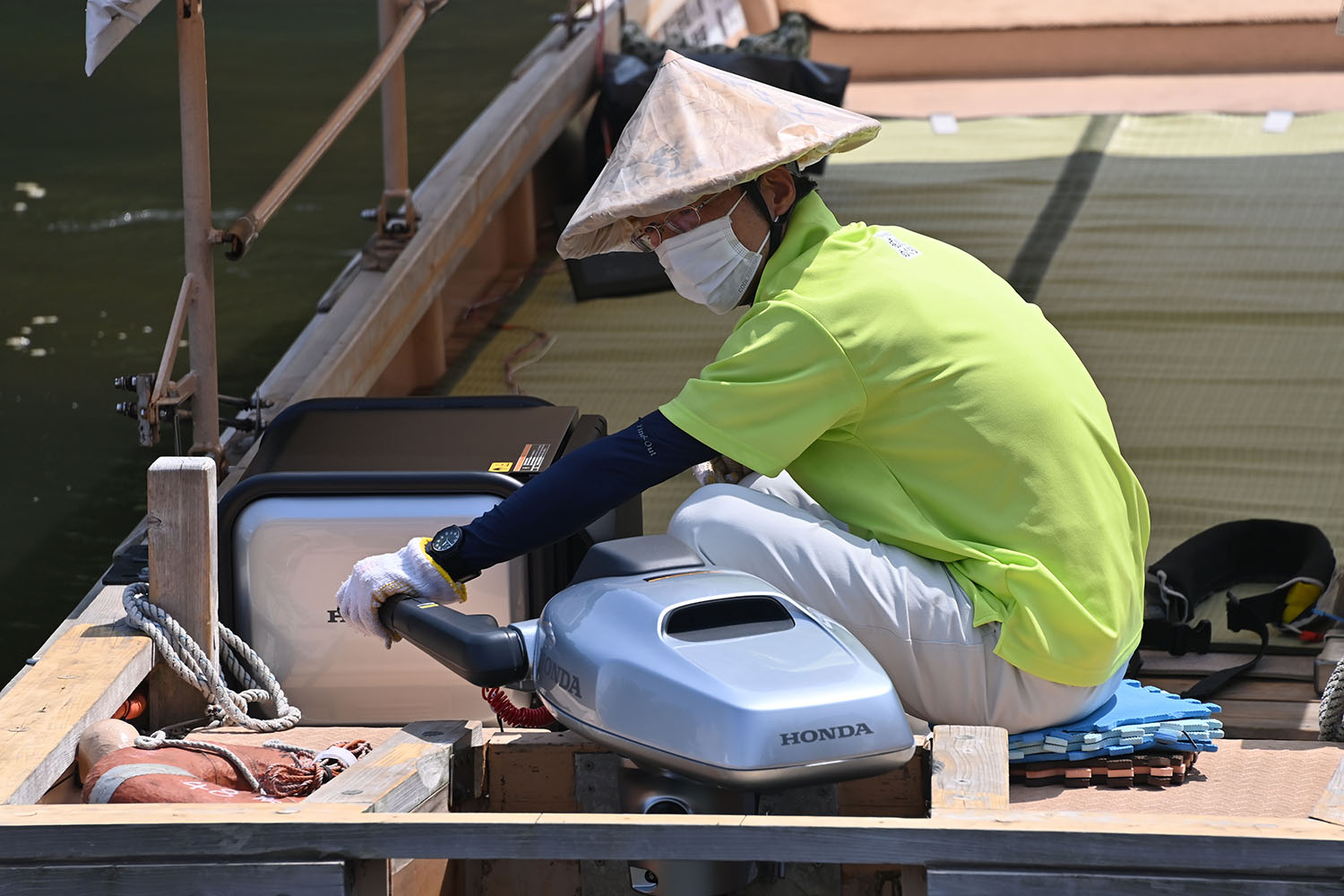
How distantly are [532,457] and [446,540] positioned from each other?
43 cm

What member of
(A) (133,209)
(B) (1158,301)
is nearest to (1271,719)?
(B) (1158,301)

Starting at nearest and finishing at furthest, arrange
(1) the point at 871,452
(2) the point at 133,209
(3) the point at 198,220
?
(1) the point at 871,452, (3) the point at 198,220, (2) the point at 133,209

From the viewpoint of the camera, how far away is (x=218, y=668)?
95.9 inches

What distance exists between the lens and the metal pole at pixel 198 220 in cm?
300

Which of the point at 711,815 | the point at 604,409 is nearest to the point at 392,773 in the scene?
the point at 711,815

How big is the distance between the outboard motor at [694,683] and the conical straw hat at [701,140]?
487mm

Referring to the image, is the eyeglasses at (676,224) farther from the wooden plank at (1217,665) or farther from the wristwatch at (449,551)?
the wooden plank at (1217,665)

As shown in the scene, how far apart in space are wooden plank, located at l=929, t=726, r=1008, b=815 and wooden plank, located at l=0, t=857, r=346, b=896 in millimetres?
688

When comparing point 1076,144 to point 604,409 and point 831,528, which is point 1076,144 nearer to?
point 604,409

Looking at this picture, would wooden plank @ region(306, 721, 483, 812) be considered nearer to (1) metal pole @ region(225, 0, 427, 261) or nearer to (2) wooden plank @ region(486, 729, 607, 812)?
(2) wooden plank @ region(486, 729, 607, 812)

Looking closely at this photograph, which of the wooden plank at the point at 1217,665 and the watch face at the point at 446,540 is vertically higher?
the watch face at the point at 446,540

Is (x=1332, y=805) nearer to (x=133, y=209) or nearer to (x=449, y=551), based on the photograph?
(x=449, y=551)

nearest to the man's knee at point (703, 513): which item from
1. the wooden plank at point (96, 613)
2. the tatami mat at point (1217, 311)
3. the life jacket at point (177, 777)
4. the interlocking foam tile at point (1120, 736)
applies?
the interlocking foam tile at point (1120, 736)

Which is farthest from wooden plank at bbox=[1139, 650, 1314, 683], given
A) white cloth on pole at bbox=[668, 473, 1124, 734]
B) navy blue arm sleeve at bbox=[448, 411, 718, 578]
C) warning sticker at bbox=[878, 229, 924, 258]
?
navy blue arm sleeve at bbox=[448, 411, 718, 578]
